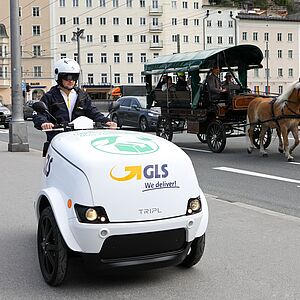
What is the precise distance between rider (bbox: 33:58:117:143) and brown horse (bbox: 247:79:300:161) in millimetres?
9236

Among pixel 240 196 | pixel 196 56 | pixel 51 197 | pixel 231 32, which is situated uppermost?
pixel 231 32

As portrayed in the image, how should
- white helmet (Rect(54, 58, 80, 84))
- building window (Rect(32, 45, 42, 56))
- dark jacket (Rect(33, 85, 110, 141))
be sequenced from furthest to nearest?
building window (Rect(32, 45, 42, 56)) → dark jacket (Rect(33, 85, 110, 141)) → white helmet (Rect(54, 58, 80, 84))

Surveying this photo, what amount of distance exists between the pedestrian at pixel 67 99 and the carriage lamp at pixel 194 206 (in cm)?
174

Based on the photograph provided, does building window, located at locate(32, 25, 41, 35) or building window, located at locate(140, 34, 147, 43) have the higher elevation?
building window, located at locate(32, 25, 41, 35)

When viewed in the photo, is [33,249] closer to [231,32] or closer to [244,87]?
[244,87]

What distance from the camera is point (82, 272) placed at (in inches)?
223

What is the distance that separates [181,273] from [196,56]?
13396 millimetres

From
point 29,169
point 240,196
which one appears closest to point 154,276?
point 240,196

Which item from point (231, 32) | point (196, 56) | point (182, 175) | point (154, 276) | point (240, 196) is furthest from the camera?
point (231, 32)

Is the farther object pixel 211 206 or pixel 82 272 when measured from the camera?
pixel 211 206

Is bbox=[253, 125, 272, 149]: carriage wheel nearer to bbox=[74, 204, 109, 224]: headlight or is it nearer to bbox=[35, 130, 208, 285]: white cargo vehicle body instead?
bbox=[35, 130, 208, 285]: white cargo vehicle body

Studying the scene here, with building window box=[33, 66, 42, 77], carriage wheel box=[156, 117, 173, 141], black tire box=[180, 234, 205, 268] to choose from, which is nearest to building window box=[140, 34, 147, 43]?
building window box=[33, 66, 42, 77]

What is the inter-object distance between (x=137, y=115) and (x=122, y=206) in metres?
24.3

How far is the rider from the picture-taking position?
6.70 m
